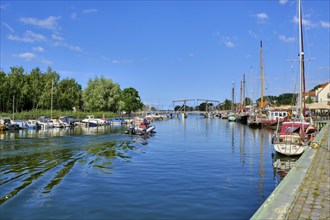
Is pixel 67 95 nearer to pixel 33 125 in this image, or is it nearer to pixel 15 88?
pixel 15 88

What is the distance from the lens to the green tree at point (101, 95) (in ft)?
328

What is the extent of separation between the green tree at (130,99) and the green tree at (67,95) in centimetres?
3000

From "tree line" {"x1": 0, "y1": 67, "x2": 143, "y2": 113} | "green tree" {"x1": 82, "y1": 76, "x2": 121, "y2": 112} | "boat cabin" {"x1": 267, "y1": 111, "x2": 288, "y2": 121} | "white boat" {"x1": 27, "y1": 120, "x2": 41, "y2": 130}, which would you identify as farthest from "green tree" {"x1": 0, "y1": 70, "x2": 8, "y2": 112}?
"boat cabin" {"x1": 267, "y1": 111, "x2": 288, "y2": 121}

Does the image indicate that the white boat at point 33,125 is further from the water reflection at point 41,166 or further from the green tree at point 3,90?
the water reflection at point 41,166

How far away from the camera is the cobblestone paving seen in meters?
7.80

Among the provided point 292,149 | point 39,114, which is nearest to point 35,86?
point 39,114

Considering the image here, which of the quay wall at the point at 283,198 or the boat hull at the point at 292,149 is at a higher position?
the quay wall at the point at 283,198

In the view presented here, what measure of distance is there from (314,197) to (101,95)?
94.1m

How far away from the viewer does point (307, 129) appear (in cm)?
2988

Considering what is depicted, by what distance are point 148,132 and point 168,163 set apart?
→ 27059mm

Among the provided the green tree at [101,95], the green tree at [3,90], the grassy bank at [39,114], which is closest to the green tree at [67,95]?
the green tree at [101,95]

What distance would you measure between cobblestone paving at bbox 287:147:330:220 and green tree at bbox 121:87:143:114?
120 m

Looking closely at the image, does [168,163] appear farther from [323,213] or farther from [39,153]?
[323,213]

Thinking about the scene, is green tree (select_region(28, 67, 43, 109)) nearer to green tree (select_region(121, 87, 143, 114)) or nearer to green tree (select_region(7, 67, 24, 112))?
green tree (select_region(7, 67, 24, 112))
